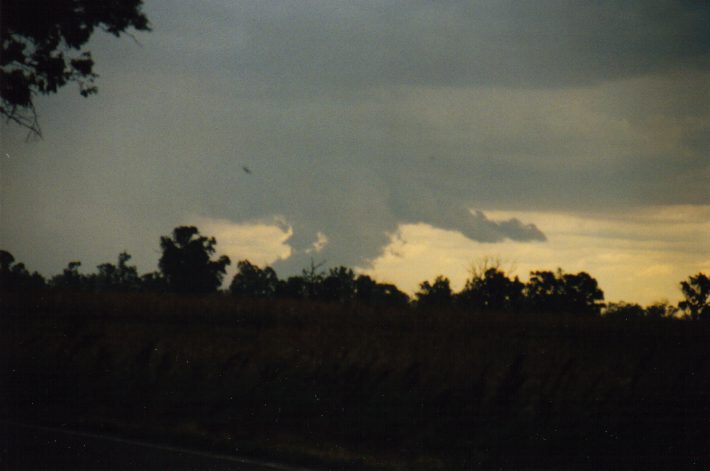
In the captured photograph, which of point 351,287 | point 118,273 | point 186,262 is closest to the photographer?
point 351,287

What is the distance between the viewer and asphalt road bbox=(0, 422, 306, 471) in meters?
7.39

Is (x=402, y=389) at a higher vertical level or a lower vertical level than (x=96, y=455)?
higher

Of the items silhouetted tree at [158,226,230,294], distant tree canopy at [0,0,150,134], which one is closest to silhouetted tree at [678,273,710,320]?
distant tree canopy at [0,0,150,134]

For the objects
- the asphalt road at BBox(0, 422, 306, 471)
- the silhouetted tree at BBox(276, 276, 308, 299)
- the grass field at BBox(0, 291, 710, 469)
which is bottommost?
the asphalt road at BBox(0, 422, 306, 471)

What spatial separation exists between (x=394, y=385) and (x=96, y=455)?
6004mm

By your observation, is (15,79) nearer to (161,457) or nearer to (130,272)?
(161,457)

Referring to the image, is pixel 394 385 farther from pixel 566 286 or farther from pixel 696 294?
pixel 566 286

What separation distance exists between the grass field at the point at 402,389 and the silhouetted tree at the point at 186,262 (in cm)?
5070

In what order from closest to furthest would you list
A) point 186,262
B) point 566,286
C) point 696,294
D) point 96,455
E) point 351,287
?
point 96,455 < point 696,294 < point 351,287 < point 566,286 < point 186,262

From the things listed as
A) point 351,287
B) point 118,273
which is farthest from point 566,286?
point 118,273

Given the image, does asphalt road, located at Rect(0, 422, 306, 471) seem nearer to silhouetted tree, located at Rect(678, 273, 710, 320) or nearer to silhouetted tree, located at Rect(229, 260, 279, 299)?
silhouetted tree, located at Rect(678, 273, 710, 320)

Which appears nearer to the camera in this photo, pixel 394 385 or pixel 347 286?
pixel 394 385

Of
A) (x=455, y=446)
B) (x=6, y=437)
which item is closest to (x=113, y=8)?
(x=6, y=437)

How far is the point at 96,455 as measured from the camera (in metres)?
7.83
